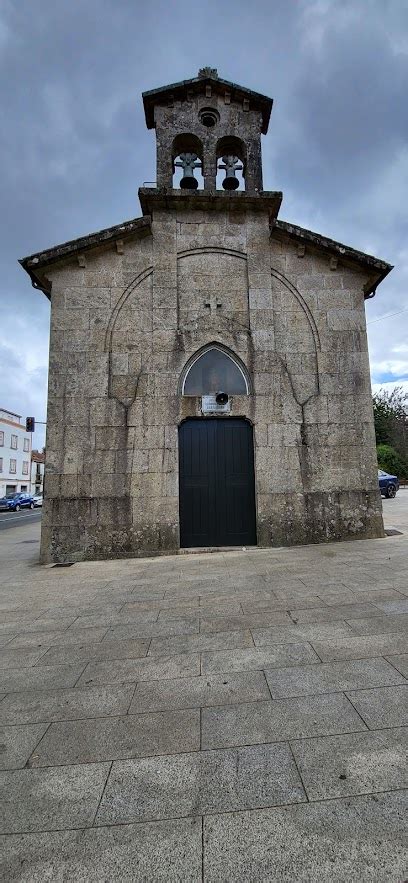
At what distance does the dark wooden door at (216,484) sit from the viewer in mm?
8398

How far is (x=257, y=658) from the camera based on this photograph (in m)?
3.36

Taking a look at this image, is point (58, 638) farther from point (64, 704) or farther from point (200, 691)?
point (200, 691)

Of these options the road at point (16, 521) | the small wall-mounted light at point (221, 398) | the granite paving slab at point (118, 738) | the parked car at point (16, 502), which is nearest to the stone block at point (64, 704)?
the granite paving slab at point (118, 738)

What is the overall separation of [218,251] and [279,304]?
1.76 metres

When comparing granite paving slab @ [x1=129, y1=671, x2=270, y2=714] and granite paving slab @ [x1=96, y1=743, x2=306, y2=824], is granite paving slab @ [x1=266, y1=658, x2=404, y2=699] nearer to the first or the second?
granite paving slab @ [x1=129, y1=671, x2=270, y2=714]

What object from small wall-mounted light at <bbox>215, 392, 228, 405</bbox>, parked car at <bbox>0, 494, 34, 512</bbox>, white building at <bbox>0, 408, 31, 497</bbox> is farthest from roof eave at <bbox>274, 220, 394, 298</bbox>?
white building at <bbox>0, 408, 31, 497</bbox>

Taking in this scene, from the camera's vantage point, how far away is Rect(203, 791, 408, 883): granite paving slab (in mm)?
1508

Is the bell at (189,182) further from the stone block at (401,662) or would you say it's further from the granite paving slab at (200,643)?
the stone block at (401,662)

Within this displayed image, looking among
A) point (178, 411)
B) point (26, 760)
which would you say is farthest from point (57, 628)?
point (178, 411)

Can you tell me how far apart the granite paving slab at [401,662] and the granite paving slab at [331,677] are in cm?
4

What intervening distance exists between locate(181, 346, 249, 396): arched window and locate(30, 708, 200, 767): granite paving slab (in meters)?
6.66

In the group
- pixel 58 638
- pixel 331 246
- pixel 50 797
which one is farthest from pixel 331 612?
pixel 331 246

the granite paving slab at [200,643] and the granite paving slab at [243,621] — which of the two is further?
the granite paving slab at [243,621]

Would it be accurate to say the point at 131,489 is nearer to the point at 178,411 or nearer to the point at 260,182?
the point at 178,411
